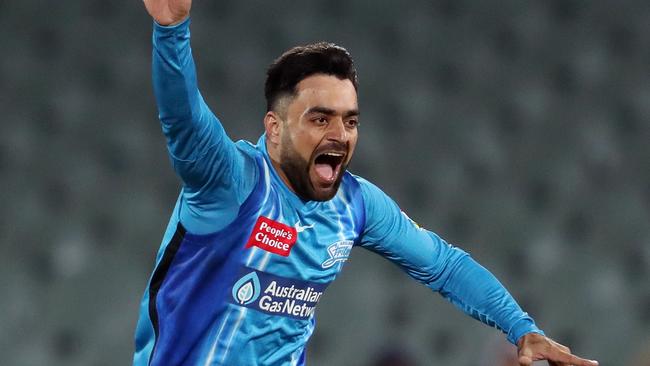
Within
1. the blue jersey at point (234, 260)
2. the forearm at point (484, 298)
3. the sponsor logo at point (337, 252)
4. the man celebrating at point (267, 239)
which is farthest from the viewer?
the forearm at point (484, 298)

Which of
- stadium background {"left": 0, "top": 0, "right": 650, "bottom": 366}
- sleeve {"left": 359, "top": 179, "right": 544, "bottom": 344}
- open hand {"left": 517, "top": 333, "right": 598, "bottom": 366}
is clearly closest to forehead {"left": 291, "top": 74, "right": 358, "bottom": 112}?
sleeve {"left": 359, "top": 179, "right": 544, "bottom": 344}

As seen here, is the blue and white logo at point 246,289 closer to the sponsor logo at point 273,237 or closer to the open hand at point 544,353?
the sponsor logo at point 273,237

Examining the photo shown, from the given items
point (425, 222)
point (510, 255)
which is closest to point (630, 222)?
point (510, 255)

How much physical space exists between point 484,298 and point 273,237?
1.89ft

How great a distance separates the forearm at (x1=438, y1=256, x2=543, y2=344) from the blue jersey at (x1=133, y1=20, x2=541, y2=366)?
12mm

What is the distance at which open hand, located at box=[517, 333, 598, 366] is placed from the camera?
2281mm

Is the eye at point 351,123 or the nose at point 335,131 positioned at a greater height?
the eye at point 351,123

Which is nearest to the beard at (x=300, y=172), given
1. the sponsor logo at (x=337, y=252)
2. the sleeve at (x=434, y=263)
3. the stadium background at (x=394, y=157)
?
the sponsor logo at (x=337, y=252)

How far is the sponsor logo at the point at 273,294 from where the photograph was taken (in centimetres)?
218

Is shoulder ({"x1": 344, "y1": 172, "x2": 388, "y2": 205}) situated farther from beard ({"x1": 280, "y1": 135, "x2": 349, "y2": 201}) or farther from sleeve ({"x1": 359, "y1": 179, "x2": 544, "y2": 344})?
beard ({"x1": 280, "y1": 135, "x2": 349, "y2": 201})

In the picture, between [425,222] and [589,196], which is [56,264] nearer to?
[425,222]

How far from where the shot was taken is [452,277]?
8.41 ft

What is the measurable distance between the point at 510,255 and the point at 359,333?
681 mm

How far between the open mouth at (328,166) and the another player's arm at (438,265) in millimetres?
229
